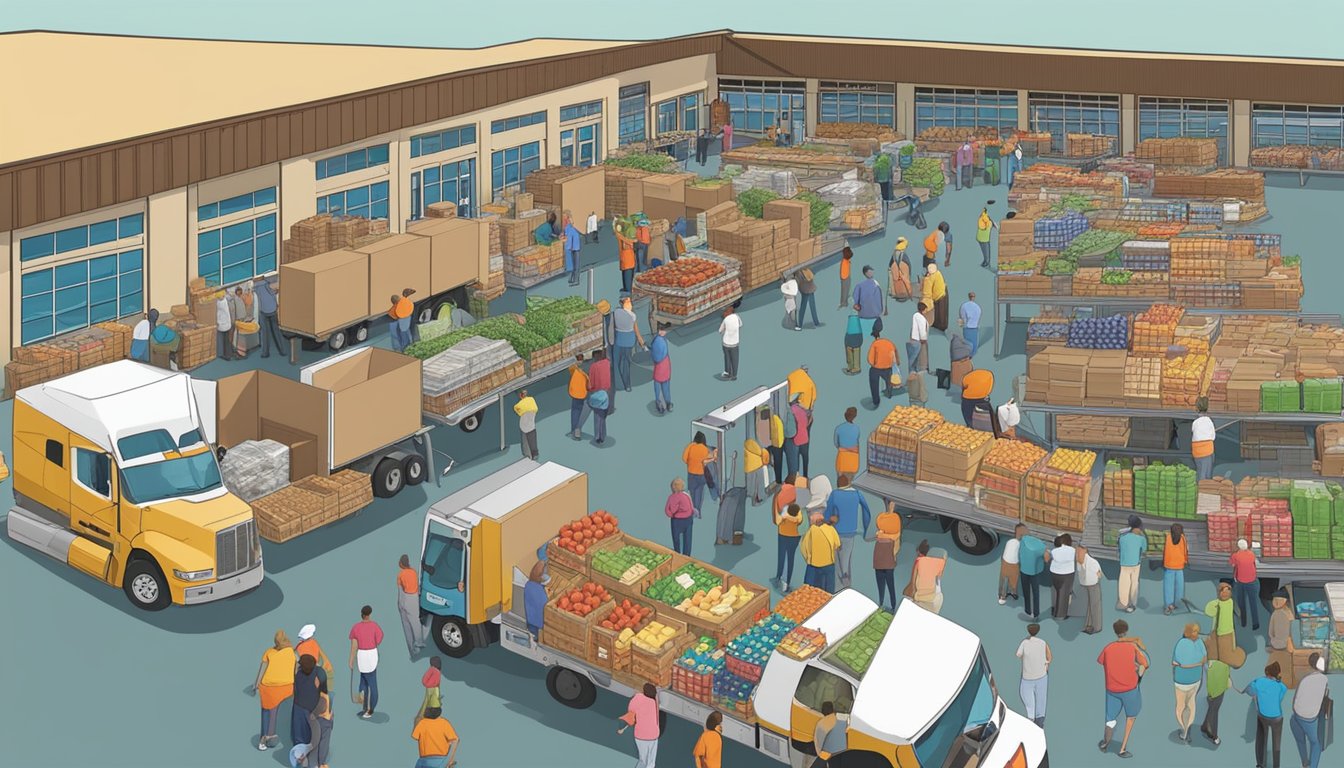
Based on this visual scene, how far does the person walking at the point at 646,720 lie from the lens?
64.2 ft

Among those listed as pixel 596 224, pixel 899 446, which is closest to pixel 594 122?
pixel 596 224

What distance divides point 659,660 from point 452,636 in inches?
129

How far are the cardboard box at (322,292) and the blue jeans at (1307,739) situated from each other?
19.9m

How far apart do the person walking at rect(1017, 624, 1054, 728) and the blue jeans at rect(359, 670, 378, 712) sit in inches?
304

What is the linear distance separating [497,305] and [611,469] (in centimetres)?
1036

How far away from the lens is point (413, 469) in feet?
92.3

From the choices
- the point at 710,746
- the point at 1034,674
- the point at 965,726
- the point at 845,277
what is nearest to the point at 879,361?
the point at 845,277

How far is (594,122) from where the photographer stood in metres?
49.5

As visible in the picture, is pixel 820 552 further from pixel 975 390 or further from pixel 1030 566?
pixel 975 390

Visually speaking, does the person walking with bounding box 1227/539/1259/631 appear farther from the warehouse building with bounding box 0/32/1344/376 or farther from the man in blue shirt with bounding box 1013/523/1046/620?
the warehouse building with bounding box 0/32/1344/376

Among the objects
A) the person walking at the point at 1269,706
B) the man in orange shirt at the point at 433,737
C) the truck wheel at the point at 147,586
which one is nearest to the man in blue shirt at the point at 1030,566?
the person walking at the point at 1269,706

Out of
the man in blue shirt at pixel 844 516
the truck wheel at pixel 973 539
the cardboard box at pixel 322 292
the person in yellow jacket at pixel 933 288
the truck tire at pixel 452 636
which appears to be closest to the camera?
the truck tire at pixel 452 636

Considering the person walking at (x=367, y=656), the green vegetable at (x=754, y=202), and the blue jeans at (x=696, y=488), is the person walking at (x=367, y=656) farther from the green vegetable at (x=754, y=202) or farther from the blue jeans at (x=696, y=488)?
the green vegetable at (x=754, y=202)

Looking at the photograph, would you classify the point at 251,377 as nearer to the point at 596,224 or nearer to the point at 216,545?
the point at 216,545
